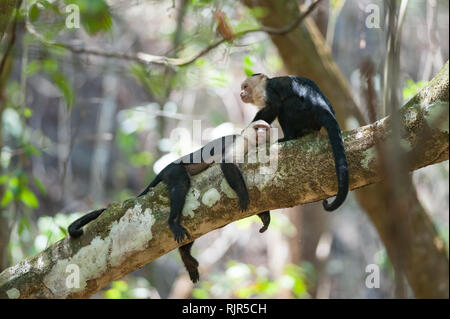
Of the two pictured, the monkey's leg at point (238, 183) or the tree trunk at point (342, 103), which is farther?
the tree trunk at point (342, 103)

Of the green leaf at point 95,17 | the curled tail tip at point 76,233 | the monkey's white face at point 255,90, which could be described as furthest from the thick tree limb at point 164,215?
the green leaf at point 95,17

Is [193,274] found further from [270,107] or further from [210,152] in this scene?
[270,107]

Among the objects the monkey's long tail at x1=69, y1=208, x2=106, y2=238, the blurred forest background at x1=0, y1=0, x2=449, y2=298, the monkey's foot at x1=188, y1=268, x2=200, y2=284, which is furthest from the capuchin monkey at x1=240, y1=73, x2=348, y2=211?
the monkey's long tail at x1=69, y1=208, x2=106, y2=238

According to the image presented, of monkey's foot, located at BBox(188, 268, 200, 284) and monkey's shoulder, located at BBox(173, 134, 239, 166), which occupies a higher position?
monkey's shoulder, located at BBox(173, 134, 239, 166)

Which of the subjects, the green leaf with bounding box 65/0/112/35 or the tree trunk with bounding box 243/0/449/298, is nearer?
the green leaf with bounding box 65/0/112/35

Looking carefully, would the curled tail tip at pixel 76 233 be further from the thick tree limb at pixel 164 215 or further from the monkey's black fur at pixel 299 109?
the monkey's black fur at pixel 299 109

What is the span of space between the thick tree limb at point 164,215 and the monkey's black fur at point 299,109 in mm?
127

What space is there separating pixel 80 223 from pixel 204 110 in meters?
8.23

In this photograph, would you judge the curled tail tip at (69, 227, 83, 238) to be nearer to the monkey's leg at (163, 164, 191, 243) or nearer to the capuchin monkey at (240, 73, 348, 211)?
the monkey's leg at (163, 164, 191, 243)

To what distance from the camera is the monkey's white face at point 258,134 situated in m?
3.38

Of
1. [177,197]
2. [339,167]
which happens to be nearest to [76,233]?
[177,197]

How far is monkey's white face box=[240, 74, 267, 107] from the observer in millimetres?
3826

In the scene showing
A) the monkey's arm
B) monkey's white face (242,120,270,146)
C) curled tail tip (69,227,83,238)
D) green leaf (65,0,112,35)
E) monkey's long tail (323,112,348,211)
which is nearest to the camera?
monkey's long tail (323,112,348,211)
